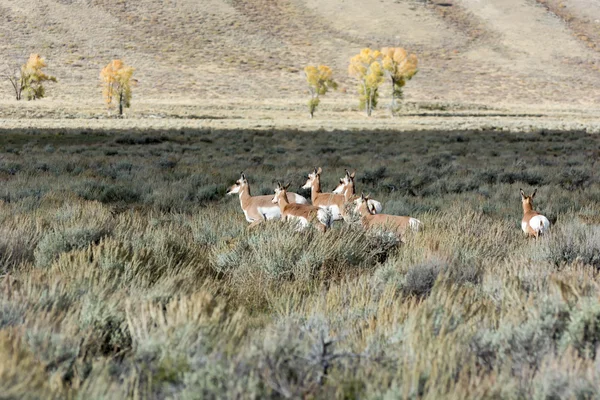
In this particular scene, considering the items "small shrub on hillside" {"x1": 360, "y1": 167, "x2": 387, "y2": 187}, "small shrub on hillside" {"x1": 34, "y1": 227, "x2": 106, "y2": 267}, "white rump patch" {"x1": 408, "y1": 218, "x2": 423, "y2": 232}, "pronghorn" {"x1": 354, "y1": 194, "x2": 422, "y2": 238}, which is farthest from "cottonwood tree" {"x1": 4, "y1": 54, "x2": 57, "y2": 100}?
"white rump patch" {"x1": 408, "y1": 218, "x2": 423, "y2": 232}

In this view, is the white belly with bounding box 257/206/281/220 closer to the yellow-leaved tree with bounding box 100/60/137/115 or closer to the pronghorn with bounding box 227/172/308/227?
the pronghorn with bounding box 227/172/308/227

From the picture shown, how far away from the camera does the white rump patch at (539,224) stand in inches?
311

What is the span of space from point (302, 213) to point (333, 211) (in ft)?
5.35

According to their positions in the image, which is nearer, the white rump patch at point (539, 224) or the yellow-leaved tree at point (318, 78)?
the white rump patch at point (539, 224)

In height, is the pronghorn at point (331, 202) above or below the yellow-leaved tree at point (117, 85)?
below

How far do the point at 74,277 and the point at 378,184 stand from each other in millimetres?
11010

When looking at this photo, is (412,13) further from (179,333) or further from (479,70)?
(179,333)

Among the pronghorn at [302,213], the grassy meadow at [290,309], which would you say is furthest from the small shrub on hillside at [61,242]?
the pronghorn at [302,213]

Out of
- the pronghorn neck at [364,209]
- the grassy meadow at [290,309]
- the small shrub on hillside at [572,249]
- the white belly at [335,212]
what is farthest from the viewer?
the white belly at [335,212]

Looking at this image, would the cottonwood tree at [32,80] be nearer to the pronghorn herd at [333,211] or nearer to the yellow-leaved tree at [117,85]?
the yellow-leaved tree at [117,85]

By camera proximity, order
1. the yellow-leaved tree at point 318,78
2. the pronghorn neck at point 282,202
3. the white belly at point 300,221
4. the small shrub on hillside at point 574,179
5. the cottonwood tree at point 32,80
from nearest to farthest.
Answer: the white belly at point 300,221 < the pronghorn neck at point 282,202 < the small shrub on hillside at point 574,179 < the cottonwood tree at point 32,80 < the yellow-leaved tree at point 318,78

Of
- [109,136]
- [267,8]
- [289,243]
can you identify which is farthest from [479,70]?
[289,243]

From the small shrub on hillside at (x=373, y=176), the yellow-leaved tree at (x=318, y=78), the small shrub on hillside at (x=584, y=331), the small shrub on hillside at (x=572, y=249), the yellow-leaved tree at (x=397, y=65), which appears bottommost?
the small shrub on hillside at (x=373, y=176)

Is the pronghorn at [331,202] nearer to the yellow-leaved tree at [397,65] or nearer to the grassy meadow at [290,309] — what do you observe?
the grassy meadow at [290,309]
